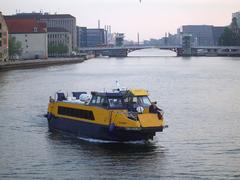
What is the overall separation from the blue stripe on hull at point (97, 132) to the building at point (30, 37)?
10135 cm

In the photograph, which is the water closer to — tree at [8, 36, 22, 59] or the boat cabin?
the boat cabin

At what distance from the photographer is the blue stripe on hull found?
23.6 meters

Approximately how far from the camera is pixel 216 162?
21234 millimetres

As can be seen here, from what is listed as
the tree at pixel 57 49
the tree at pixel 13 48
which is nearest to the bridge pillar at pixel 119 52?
the tree at pixel 57 49

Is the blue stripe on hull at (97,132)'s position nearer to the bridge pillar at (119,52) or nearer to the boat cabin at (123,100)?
the boat cabin at (123,100)

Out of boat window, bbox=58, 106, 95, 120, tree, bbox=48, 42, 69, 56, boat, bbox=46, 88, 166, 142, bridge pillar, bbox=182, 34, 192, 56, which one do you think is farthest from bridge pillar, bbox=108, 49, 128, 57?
boat, bbox=46, 88, 166, 142

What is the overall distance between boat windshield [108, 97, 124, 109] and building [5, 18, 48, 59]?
341 feet

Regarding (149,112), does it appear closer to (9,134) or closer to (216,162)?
(216,162)

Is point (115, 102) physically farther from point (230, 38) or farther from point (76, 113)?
point (230, 38)

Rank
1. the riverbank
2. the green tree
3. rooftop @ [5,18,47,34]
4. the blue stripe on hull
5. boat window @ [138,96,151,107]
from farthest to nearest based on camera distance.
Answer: the green tree, rooftop @ [5,18,47,34], the riverbank, boat window @ [138,96,151,107], the blue stripe on hull

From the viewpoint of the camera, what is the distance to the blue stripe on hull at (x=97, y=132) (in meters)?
23.6

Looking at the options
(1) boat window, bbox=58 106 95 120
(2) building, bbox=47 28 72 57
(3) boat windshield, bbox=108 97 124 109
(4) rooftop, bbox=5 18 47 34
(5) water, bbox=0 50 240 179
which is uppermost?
(4) rooftop, bbox=5 18 47 34

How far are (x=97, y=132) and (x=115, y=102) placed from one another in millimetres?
1440

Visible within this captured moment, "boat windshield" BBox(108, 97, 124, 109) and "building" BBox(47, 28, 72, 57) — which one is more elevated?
"building" BBox(47, 28, 72, 57)
